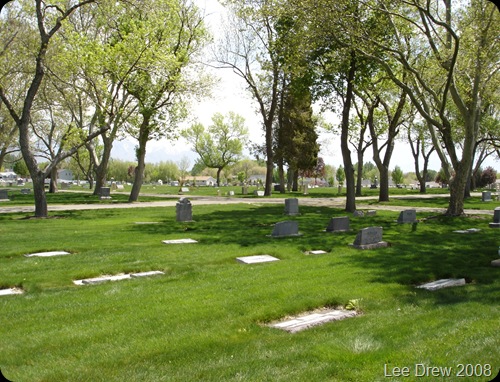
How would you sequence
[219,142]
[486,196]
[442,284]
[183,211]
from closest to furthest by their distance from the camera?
[442,284], [183,211], [486,196], [219,142]

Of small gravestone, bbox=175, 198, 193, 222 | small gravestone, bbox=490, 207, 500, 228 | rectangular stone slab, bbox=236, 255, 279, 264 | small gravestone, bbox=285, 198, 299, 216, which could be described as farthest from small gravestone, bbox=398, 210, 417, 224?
rectangular stone slab, bbox=236, 255, 279, 264

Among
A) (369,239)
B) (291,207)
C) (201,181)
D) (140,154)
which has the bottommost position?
(369,239)

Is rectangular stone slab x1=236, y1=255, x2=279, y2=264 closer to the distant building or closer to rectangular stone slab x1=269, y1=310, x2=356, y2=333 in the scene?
rectangular stone slab x1=269, y1=310, x2=356, y2=333

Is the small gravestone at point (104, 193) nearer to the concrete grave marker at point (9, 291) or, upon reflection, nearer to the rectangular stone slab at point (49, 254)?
the rectangular stone slab at point (49, 254)

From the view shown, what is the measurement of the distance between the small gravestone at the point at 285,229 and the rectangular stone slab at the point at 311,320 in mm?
7110

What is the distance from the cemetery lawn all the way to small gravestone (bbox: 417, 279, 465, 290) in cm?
24

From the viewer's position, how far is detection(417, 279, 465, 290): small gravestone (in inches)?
311

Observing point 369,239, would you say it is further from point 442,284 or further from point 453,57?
point 453,57


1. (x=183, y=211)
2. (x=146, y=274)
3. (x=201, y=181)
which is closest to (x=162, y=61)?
(x=183, y=211)

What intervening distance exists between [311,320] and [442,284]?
10.5 feet

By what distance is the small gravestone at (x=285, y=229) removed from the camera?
45.0 ft

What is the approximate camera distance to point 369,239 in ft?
39.2

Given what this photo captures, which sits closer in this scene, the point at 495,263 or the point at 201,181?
the point at 495,263

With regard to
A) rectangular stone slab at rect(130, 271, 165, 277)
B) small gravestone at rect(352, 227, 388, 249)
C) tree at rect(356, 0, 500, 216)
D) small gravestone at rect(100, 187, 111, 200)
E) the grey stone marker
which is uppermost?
tree at rect(356, 0, 500, 216)
